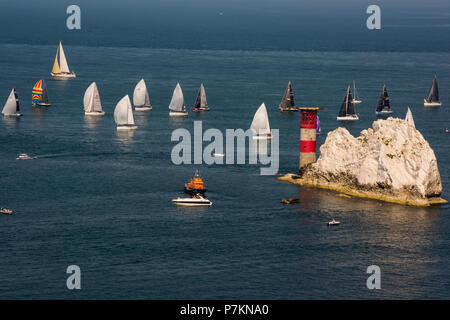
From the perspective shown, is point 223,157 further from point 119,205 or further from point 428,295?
point 428,295

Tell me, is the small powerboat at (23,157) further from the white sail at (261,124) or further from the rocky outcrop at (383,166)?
the rocky outcrop at (383,166)

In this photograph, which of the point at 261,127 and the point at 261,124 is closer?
the point at 261,127

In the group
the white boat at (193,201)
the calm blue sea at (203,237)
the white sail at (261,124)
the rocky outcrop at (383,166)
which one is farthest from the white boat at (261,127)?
the white boat at (193,201)

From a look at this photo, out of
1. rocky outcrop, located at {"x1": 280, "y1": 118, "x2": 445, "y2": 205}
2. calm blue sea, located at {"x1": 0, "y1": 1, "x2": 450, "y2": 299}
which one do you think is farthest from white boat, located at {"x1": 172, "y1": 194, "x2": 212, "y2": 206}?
rocky outcrop, located at {"x1": 280, "y1": 118, "x2": 445, "y2": 205}

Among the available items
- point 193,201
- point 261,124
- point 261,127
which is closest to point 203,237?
point 193,201

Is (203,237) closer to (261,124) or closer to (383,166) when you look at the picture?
(383,166)
